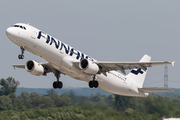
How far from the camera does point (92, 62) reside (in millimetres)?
33469

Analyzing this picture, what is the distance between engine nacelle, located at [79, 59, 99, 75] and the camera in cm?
3275

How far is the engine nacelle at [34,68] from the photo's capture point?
113 feet

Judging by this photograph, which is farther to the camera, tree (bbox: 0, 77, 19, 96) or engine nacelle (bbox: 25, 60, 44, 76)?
tree (bbox: 0, 77, 19, 96)

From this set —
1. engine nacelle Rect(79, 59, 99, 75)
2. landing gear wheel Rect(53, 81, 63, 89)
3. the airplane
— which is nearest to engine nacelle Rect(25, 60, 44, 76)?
the airplane

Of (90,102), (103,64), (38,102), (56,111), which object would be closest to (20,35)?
(103,64)

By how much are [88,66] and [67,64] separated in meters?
2.13

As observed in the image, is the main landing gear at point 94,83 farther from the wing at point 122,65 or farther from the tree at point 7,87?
the tree at point 7,87

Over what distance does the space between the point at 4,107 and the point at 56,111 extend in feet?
92.1

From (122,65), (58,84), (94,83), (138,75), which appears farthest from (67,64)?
(138,75)

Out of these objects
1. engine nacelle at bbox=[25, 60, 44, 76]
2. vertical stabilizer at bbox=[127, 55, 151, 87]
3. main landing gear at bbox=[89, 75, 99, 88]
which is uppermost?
vertical stabilizer at bbox=[127, 55, 151, 87]

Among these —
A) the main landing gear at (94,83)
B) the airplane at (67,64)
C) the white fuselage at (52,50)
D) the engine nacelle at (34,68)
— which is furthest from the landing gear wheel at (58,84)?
the main landing gear at (94,83)

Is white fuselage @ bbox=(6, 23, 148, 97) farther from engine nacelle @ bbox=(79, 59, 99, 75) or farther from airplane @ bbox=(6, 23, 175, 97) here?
engine nacelle @ bbox=(79, 59, 99, 75)

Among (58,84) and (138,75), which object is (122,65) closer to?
(58,84)

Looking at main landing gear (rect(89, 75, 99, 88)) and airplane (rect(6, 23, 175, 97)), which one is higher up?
airplane (rect(6, 23, 175, 97))
